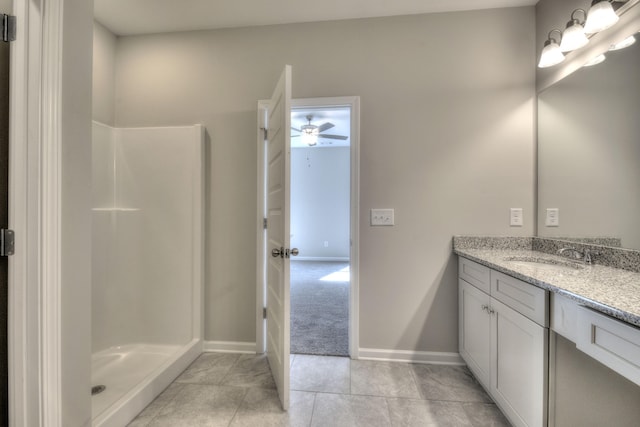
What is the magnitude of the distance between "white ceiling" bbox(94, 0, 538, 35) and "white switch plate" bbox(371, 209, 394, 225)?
1.54 m

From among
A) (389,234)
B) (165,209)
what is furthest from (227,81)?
(389,234)

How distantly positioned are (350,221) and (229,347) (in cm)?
145

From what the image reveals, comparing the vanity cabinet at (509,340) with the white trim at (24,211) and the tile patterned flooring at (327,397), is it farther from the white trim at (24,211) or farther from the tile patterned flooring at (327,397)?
the white trim at (24,211)

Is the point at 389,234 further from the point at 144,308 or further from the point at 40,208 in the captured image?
the point at 144,308

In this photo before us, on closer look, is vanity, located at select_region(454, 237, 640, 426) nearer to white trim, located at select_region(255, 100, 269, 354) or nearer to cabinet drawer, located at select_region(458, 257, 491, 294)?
cabinet drawer, located at select_region(458, 257, 491, 294)

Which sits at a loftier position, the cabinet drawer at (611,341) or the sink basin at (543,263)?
the sink basin at (543,263)

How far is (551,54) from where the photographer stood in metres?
1.72

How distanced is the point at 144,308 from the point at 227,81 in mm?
2004

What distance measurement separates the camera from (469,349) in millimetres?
1847

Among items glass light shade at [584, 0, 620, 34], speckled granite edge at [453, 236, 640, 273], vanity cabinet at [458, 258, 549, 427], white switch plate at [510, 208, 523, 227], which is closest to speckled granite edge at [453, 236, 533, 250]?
speckled granite edge at [453, 236, 640, 273]

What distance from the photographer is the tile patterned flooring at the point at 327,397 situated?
1479 millimetres

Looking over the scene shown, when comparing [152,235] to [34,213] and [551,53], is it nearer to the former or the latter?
[34,213]

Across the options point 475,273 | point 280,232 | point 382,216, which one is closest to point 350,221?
point 382,216

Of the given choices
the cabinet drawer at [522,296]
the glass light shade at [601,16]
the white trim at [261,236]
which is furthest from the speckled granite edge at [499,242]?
the white trim at [261,236]
